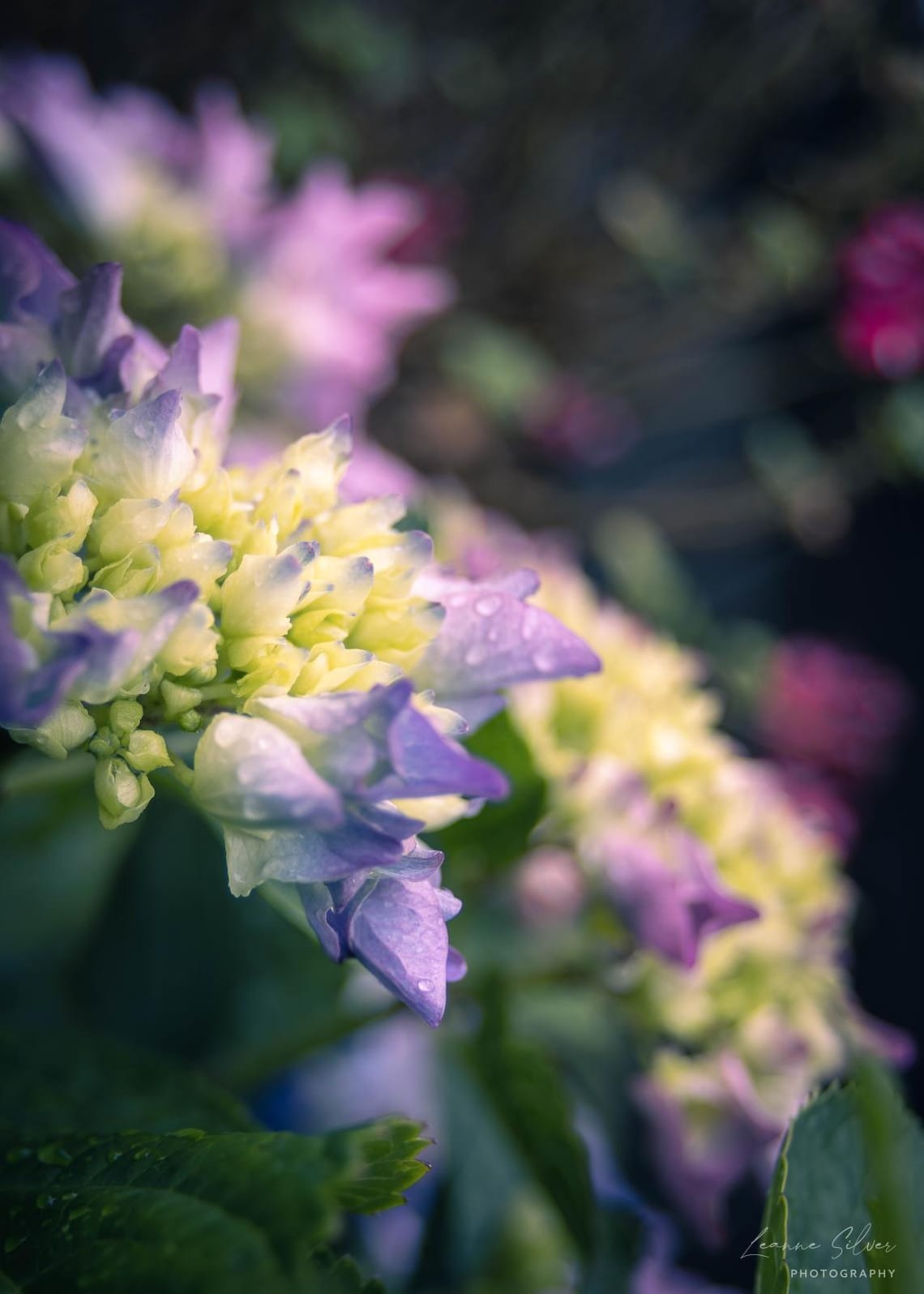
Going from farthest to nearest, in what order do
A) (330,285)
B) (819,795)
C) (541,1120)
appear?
(819,795), (330,285), (541,1120)

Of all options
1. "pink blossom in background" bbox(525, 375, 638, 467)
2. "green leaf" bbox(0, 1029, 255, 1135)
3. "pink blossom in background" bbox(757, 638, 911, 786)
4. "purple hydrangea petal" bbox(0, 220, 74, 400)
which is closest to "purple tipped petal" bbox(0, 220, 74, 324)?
"purple hydrangea petal" bbox(0, 220, 74, 400)

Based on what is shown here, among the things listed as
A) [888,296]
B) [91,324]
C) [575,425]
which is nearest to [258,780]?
[91,324]

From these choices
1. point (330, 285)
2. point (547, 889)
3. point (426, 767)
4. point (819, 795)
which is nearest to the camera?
point (426, 767)

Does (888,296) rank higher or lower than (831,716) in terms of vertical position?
higher

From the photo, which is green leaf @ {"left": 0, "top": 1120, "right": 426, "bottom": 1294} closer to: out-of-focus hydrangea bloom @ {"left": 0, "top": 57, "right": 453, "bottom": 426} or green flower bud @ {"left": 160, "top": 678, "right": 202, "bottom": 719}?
green flower bud @ {"left": 160, "top": 678, "right": 202, "bottom": 719}

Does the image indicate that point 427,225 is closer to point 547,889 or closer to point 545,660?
point 547,889

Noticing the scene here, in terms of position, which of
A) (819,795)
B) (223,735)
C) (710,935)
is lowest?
(819,795)
